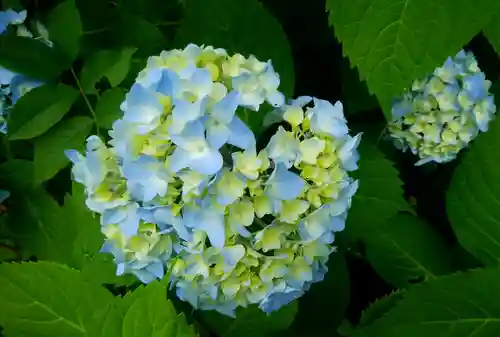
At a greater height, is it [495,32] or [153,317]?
[495,32]

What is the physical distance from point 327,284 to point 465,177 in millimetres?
316

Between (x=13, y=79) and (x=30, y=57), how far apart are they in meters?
0.05

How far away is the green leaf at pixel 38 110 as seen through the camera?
45.1 inches

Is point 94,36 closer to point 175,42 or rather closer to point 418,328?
point 175,42

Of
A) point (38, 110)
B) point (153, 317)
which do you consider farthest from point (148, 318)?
point (38, 110)

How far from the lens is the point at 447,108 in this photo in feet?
4.26

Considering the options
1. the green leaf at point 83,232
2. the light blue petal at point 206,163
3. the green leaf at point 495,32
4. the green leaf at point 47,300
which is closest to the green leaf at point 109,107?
the green leaf at point 83,232

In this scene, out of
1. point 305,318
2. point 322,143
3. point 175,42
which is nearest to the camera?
point 322,143

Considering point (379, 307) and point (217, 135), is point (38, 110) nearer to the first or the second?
point (217, 135)

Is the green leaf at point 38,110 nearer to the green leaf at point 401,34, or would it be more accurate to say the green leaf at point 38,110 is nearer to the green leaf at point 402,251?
the green leaf at point 401,34

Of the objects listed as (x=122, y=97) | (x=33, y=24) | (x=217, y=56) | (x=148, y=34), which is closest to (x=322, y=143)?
(x=217, y=56)

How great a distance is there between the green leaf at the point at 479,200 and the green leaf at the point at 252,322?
1.17ft

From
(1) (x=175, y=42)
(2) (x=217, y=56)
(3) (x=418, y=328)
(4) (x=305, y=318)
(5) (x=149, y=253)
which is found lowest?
(4) (x=305, y=318)

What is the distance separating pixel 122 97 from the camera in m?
1.15
